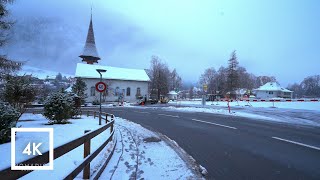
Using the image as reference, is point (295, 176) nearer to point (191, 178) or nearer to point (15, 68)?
point (191, 178)

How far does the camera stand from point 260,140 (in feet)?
36.2

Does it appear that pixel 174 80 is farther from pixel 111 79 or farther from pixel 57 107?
pixel 57 107

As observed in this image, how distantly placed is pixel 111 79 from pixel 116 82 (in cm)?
168

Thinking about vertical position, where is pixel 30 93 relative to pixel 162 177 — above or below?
above

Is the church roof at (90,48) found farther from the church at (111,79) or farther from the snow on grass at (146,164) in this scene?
the snow on grass at (146,164)

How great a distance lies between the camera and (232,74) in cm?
7550

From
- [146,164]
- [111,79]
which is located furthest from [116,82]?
[146,164]

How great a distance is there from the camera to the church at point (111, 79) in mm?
64312

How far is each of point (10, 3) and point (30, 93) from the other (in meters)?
6.60

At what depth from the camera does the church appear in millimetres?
64312

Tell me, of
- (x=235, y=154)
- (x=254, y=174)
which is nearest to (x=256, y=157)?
(x=235, y=154)

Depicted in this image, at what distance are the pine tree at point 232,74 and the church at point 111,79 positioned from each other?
2237 cm

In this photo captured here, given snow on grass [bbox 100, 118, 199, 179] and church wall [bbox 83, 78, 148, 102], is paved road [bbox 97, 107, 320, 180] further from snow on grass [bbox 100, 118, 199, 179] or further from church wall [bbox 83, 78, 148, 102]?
church wall [bbox 83, 78, 148, 102]

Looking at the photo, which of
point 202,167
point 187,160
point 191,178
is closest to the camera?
point 191,178
